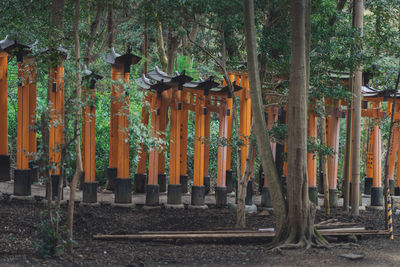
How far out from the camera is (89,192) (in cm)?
1550

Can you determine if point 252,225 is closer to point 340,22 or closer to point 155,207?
point 155,207

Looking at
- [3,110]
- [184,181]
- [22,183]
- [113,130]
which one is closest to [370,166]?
[184,181]

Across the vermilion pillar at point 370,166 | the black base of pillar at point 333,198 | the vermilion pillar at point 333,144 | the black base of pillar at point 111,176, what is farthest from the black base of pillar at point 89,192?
the vermilion pillar at point 370,166

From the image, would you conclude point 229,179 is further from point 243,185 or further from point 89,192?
point 243,185

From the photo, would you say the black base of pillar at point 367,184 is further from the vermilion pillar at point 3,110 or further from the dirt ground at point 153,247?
the vermilion pillar at point 3,110

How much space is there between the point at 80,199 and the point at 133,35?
9.96m

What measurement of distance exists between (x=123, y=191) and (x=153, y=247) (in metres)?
4.66

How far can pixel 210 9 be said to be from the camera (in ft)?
41.0

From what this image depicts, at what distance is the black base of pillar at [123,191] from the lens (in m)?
15.3

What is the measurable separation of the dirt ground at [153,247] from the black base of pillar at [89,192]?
0.55m

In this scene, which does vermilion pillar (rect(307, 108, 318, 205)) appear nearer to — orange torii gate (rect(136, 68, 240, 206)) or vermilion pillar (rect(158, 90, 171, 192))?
orange torii gate (rect(136, 68, 240, 206))

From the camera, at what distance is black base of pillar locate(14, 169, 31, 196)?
1514 centimetres

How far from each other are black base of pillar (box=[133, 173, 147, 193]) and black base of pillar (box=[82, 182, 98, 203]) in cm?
320

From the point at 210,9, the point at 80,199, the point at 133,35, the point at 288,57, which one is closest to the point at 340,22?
the point at 288,57
